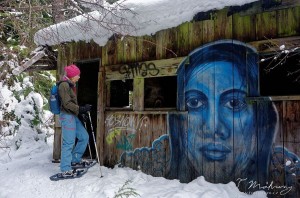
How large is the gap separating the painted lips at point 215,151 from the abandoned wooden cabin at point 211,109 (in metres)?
0.02

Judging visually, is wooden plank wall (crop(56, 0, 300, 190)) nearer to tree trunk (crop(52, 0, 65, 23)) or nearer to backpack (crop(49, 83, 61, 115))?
backpack (crop(49, 83, 61, 115))

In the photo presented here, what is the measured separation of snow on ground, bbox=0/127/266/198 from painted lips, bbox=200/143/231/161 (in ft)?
1.35

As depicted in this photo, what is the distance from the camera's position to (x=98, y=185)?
5.00 meters

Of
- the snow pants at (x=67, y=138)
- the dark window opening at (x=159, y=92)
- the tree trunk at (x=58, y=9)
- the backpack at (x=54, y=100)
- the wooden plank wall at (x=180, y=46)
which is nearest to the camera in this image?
the tree trunk at (x=58, y=9)

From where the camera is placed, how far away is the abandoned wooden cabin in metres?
4.23

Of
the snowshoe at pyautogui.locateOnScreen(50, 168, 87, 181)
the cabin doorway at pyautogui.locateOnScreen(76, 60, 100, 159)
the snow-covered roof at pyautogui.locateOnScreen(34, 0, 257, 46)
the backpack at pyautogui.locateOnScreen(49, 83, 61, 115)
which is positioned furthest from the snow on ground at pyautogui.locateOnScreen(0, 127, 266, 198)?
the snow-covered roof at pyautogui.locateOnScreen(34, 0, 257, 46)

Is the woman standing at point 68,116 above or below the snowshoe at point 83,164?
above

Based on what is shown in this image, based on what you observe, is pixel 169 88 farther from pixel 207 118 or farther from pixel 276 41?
pixel 276 41

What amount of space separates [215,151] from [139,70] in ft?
7.26

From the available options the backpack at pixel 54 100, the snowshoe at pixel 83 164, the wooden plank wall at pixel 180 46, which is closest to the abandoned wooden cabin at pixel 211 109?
the wooden plank wall at pixel 180 46

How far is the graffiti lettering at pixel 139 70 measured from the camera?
5.62m

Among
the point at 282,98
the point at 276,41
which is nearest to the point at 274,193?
the point at 282,98

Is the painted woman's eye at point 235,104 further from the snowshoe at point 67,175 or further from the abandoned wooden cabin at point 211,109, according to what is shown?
the snowshoe at point 67,175

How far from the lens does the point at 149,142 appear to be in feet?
18.4
